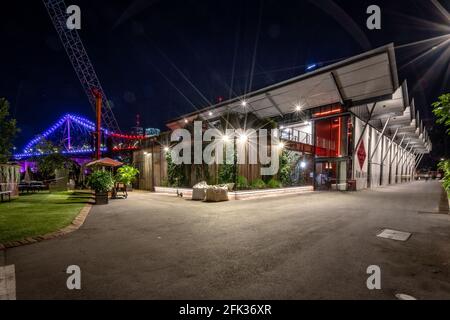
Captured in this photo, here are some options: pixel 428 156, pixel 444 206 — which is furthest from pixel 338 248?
Answer: pixel 428 156

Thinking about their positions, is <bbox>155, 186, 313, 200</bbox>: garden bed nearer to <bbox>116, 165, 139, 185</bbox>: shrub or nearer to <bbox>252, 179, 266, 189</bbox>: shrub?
<bbox>252, 179, 266, 189</bbox>: shrub

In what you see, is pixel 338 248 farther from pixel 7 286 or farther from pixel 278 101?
pixel 278 101

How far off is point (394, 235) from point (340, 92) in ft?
57.1

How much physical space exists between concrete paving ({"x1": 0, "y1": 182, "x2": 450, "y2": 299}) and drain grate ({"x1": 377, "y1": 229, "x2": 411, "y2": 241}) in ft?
0.61

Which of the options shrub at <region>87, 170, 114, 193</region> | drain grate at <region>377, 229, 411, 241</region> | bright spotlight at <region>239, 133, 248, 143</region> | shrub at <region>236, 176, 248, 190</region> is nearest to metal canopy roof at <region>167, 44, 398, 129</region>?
bright spotlight at <region>239, 133, 248, 143</region>

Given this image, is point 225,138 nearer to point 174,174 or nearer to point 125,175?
point 174,174

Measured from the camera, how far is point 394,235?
571 centimetres

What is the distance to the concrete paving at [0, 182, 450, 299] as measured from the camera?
9.56ft

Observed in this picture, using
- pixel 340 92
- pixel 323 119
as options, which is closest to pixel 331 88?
pixel 340 92

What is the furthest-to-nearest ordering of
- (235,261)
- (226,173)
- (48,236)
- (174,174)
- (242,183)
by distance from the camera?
(174,174) → (242,183) → (226,173) → (48,236) → (235,261)

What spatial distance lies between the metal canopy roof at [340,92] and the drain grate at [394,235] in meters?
12.7

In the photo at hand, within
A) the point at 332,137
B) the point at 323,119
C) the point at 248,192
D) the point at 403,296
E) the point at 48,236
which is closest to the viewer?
the point at 403,296

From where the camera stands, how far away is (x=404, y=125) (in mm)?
33281

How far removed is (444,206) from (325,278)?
30.9 feet
